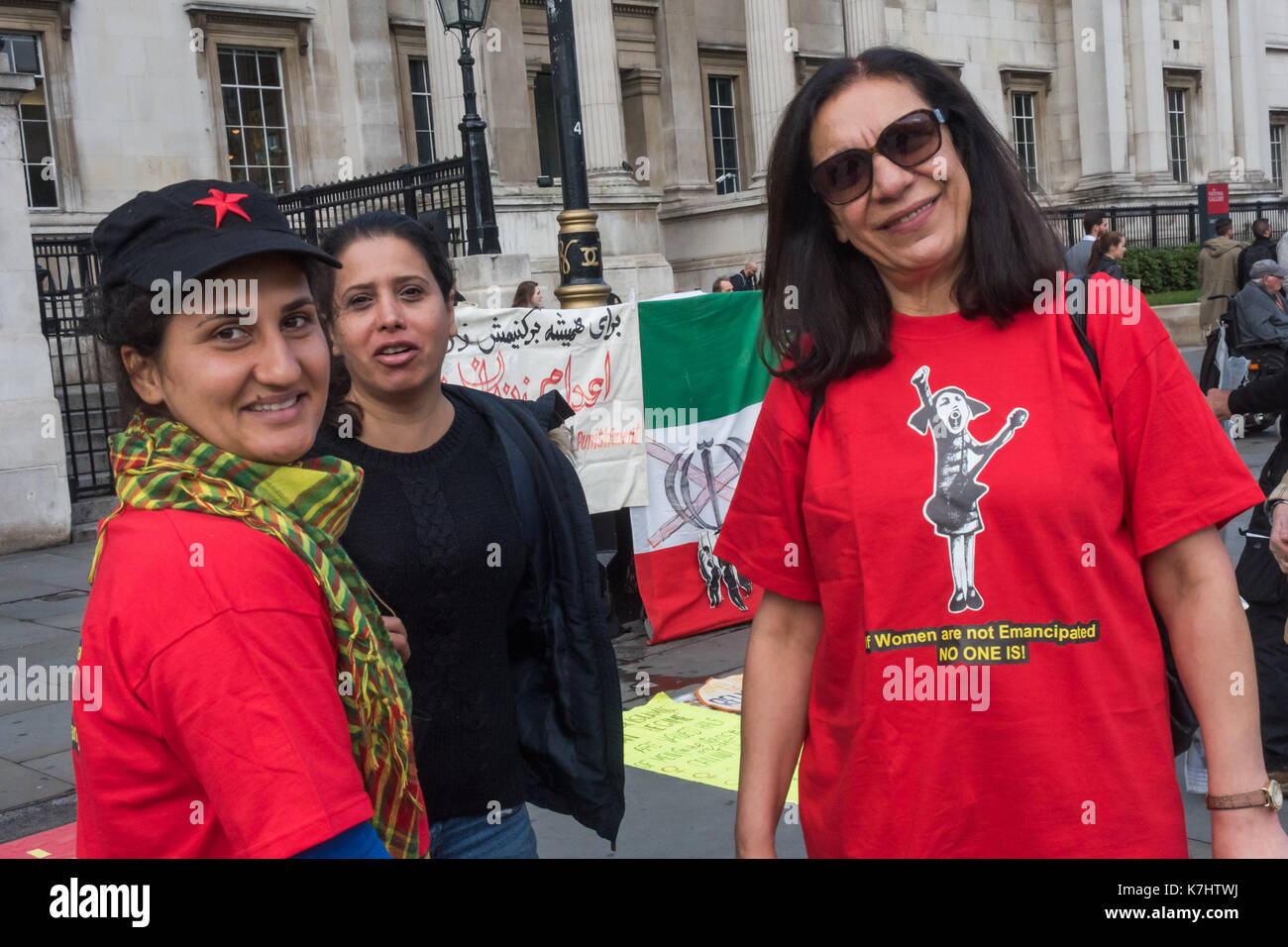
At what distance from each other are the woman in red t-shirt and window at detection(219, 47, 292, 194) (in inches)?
829

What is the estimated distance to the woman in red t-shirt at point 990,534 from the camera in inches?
80.7

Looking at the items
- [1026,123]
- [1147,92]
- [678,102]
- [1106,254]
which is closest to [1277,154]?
[1147,92]

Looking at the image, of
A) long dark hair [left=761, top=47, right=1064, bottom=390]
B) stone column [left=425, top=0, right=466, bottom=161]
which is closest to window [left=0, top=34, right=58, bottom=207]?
stone column [left=425, top=0, right=466, bottom=161]

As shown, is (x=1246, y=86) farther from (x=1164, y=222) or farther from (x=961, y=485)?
(x=961, y=485)

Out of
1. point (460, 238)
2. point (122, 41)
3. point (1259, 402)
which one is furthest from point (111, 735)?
point (122, 41)

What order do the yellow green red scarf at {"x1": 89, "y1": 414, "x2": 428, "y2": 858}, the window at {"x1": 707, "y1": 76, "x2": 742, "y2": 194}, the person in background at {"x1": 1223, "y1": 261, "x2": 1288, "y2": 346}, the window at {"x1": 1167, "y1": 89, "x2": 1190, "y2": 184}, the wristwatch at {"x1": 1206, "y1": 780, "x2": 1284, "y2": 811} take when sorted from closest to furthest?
the yellow green red scarf at {"x1": 89, "y1": 414, "x2": 428, "y2": 858} < the wristwatch at {"x1": 1206, "y1": 780, "x2": 1284, "y2": 811} < the person in background at {"x1": 1223, "y1": 261, "x2": 1288, "y2": 346} < the window at {"x1": 707, "y1": 76, "x2": 742, "y2": 194} < the window at {"x1": 1167, "y1": 89, "x2": 1190, "y2": 184}

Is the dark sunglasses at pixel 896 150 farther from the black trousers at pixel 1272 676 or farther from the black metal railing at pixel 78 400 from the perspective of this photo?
the black metal railing at pixel 78 400

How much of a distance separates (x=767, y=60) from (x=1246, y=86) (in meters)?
19.7

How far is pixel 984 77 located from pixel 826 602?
113ft

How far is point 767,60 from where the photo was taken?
25.4 metres

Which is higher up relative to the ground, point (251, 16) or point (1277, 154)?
point (251, 16)

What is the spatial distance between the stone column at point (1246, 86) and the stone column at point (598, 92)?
23.6m

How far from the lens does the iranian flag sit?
26.9 ft

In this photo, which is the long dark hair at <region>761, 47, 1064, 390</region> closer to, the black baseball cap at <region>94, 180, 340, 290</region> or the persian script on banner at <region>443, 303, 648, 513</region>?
the black baseball cap at <region>94, 180, 340, 290</region>
